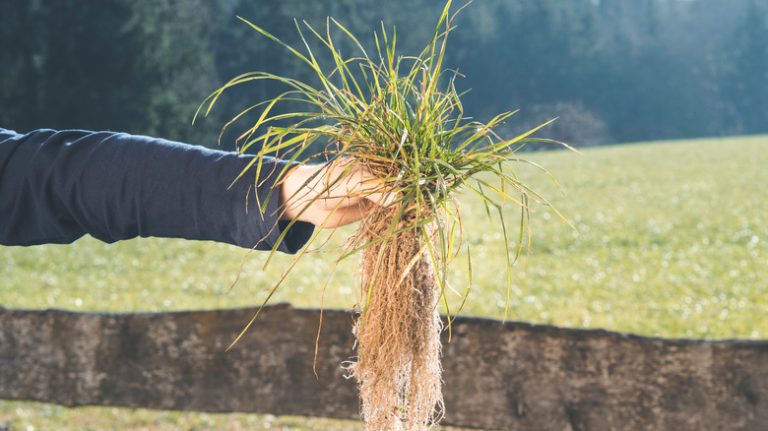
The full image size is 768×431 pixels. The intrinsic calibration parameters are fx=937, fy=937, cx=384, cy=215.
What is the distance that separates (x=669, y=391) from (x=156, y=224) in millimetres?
2369

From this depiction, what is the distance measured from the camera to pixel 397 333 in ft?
6.02

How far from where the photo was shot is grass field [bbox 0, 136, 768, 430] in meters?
10.0

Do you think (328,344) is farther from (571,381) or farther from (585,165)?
(585,165)

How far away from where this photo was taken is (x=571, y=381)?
355 cm

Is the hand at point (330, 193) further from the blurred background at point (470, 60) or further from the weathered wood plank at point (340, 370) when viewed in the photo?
the blurred background at point (470, 60)

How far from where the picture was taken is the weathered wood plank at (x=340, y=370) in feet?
11.4

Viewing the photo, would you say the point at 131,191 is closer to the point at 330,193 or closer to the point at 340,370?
the point at 330,193

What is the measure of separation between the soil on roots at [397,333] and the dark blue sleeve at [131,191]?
0.17 meters

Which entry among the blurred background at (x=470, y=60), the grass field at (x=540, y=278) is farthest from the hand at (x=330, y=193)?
the blurred background at (x=470, y=60)

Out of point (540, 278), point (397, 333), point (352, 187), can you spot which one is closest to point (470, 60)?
point (540, 278)

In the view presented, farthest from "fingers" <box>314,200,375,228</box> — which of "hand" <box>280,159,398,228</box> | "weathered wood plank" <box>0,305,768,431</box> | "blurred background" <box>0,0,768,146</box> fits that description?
"blurred background" <box>0,0,768,146</box>

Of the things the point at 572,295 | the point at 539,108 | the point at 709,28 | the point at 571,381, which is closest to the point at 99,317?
the point at 571,381

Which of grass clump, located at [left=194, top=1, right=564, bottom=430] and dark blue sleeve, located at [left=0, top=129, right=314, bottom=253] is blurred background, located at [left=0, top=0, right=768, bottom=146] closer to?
dark blue sleeve, located at [left=0, top=129, right=314, bottom=253]

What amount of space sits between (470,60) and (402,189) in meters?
66.8
